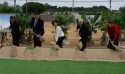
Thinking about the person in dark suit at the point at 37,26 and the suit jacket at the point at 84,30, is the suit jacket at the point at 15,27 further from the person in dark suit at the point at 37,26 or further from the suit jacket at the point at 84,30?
the suit jacket at the point at 84,30

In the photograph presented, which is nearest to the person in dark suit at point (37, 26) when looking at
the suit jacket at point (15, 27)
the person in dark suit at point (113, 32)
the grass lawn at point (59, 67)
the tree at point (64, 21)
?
the suit jacket at point (15, 27)

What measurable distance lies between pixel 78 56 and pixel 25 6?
13.4 meters

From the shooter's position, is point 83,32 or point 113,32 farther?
point 83,32

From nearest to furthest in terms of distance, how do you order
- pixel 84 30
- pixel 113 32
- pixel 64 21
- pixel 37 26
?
pixel 113 32 → pixel 84 30 → pixel 37 26 → pixel 64 21

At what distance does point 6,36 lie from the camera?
20281mm

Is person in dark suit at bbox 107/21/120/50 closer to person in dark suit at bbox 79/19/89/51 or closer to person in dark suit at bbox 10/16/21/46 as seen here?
person in dark suit at bbox 79/19/89/51

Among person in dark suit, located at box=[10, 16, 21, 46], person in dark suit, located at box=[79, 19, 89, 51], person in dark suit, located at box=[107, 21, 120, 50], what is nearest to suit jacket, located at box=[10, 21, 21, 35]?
person in dark suit, located at box=[10, 16, 21, 46]

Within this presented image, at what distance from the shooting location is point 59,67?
1154 cm

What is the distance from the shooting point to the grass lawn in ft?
35.0

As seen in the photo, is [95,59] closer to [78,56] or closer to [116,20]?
[78,56]

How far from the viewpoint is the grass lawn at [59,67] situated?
10.7 metres

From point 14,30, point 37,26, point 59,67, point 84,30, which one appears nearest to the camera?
point 59,67

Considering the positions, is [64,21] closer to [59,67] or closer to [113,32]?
[113,32]

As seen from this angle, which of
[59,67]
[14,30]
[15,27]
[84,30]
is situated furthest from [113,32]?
[14,30]
